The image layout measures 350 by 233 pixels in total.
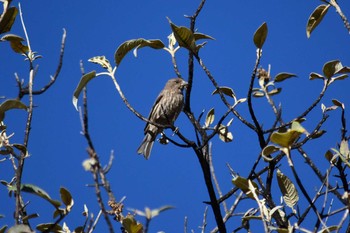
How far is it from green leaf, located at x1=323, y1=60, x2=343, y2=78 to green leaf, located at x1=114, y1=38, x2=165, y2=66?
103 centimetres

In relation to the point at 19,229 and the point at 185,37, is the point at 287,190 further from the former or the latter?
the point at 19,229

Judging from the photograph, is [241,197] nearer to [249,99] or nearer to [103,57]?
[249,99]

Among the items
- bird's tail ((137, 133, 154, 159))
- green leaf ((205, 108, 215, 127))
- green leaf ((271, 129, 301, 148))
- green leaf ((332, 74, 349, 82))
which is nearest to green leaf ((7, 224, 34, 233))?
green leaf ((271, 129, 301, 148))

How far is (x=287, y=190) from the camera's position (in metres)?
2.98

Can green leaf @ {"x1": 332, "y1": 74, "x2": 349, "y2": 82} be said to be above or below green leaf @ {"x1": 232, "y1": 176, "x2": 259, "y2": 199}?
above

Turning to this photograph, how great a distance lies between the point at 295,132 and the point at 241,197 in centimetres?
105

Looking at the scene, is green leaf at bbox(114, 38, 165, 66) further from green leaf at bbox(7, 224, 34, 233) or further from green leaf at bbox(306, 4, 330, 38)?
green leaf at bbox(7, 224, 34, 233)

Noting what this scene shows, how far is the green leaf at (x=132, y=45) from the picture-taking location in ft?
11.1

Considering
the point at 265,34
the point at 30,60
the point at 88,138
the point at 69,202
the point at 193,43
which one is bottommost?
the point at 88,138

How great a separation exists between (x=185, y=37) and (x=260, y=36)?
44 cm

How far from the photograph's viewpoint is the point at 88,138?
177 centimetres

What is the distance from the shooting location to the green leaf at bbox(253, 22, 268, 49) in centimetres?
307

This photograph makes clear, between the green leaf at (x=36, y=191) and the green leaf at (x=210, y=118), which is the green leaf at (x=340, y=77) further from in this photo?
the green leaf at (x=36, y=191)

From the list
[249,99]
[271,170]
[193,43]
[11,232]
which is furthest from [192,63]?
[11,232]
